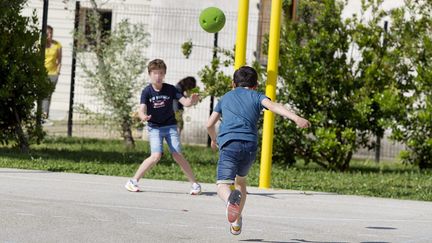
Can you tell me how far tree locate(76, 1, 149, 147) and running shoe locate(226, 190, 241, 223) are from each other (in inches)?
443

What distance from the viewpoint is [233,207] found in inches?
379

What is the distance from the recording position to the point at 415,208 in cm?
1346

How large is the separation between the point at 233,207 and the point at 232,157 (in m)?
0.68

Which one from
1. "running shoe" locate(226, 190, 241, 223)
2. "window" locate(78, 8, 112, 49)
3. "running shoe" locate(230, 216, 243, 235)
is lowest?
"running shoe" locate(230, 216, 243, 235)

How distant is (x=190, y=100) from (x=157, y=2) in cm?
1180

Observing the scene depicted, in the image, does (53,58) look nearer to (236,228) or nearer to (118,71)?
(118,71)

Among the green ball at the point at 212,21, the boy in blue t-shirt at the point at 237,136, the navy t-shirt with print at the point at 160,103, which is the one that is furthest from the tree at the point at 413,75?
the boy in blue t-shirt at the point at 237,136

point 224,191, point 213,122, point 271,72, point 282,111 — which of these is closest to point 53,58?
point 271,72

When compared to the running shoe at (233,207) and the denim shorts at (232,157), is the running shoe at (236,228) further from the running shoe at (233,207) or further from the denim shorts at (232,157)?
the denim shorts at (232,157)

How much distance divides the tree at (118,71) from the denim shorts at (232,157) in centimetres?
1069

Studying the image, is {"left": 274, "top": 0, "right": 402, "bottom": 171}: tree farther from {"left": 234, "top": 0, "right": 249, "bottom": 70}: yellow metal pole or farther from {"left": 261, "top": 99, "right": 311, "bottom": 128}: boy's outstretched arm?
{"left": 261, "top": 99, "right": 311, "bottom": 128}: boy's outstretched arm

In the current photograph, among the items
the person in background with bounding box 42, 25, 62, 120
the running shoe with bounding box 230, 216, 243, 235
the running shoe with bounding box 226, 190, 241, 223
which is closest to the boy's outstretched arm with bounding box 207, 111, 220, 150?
the running shoe with bounding box 226, 190, 241, 223

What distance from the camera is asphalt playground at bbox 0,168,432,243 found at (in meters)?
9.98

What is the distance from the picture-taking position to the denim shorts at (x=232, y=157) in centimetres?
1017
